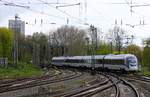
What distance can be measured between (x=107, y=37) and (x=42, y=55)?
20806mm

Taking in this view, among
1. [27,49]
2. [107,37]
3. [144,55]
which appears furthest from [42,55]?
[144,55]

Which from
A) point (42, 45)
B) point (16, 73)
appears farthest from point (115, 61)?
point (42, 45)

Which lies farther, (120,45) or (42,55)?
(42,55)

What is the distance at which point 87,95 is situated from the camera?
22422 millimetres

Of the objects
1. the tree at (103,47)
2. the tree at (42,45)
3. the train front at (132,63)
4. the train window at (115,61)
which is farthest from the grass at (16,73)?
the tree at (42,45)

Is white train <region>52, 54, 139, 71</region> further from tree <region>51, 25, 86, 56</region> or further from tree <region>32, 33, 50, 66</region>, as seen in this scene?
tree <region>51, 25, 86, 56</region>

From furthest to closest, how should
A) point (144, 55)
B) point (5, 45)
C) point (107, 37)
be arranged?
point (107, 37), point (5, 45), point (144, 55)

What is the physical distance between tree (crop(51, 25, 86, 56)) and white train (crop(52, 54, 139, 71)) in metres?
27.1

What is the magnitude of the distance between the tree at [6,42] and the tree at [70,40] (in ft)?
60.1

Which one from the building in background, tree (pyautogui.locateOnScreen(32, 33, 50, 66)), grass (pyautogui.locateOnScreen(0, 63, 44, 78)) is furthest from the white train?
tree (pyautogui.locateOnScreen(32, 33, 50, 66))

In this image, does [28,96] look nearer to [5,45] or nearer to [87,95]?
[87,95]

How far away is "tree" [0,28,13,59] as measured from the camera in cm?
9968

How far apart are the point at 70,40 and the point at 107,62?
206 ft

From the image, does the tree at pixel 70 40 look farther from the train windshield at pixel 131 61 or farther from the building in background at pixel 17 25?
the train windshield at pixel 131 61
